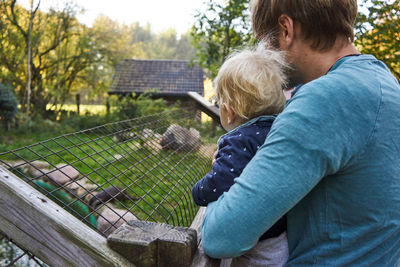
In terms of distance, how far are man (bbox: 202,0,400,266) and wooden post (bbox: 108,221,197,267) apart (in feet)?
0.34

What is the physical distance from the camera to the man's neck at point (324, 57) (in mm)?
1198

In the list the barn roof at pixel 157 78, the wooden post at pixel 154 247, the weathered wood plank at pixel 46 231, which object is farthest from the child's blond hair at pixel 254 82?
the barn roof at pixel 157 78

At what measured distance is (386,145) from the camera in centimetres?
93

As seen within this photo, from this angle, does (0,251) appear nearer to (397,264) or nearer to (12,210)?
(12,210)

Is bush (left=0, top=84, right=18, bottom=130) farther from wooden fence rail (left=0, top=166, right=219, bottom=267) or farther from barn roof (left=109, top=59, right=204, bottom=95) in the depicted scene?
wooden fence rail (left=0, top=166, right=219, bottom=267)

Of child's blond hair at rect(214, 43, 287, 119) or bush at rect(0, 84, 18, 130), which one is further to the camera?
bush at rect(0, 84, 18, 130)

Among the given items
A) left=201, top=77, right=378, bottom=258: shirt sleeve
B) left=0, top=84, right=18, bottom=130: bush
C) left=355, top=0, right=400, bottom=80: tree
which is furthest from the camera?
left=0, top=84, right=18, bottom=130: bush

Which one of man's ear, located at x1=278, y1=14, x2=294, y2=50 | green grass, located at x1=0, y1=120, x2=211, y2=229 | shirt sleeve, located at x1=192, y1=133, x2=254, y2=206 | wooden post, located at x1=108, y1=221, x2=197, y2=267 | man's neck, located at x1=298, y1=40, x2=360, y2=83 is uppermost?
man's ear, located at x1=278, y1=14, x2=294, y2=50

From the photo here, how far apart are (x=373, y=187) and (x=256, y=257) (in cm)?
48

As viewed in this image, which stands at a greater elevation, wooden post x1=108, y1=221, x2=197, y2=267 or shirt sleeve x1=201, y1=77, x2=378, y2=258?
shirt sleeve x1=201, y1=77, x2=378, y2=258

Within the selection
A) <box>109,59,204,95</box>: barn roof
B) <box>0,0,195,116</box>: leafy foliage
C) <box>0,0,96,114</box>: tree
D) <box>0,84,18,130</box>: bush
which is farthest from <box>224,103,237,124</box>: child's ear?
<box>109,59,204,95</box>: barn roof

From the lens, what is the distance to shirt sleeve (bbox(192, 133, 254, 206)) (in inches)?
49.5

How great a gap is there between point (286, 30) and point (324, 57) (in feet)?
0.58

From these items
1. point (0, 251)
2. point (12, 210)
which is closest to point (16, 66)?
point (0, 251)
